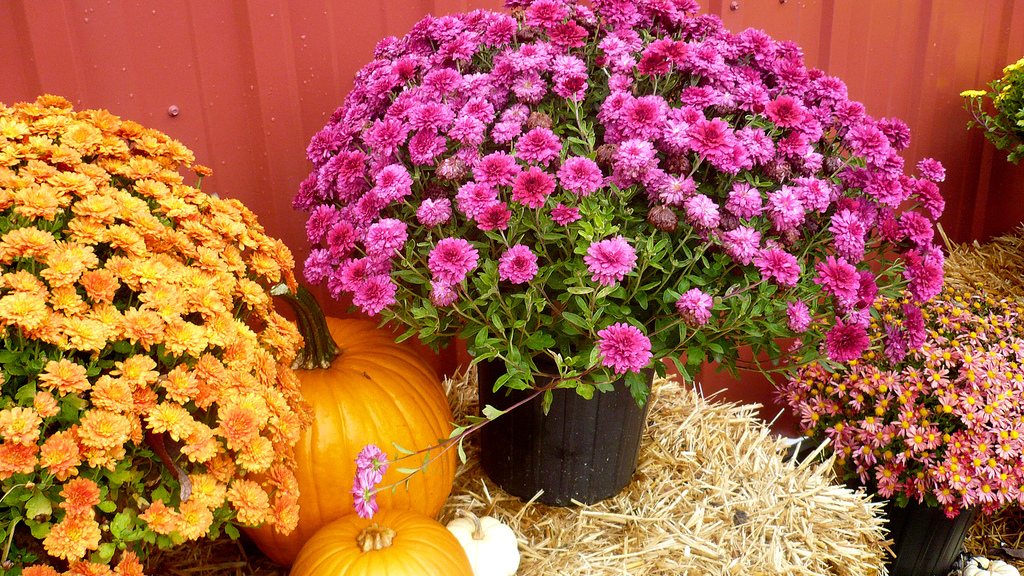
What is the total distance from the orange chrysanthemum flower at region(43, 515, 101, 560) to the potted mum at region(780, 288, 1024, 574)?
1.80 m

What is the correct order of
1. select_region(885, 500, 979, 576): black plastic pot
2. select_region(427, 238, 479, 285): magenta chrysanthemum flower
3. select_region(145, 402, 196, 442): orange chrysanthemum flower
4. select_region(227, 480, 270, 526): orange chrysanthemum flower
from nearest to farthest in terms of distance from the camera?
select_region(145, 402, 196, 442): orange chrysanthemum flower
select_region(227, 480, 270, 526): orange chrysanthemum flower
select_region(427, 238, 479, 285): magenta chrysanthemum flower
select_region(885, 500, 979, 576): black plastic pot

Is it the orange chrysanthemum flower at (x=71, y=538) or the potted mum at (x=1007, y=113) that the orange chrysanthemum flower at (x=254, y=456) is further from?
the potted mum at (x=1007, y=113)

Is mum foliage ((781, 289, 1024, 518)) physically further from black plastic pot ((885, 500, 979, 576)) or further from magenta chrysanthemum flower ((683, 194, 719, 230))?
magenta chrysanthemum flower ((683, 194, 719, 230))

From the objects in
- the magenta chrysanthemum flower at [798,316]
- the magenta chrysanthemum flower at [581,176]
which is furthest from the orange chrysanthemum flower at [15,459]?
the magenta chrysanthemum flower at [798,316]

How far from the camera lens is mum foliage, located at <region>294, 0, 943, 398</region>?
1208 millimetres

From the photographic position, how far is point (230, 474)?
3.55ft

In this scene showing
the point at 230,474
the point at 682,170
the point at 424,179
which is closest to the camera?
the point at 230,474

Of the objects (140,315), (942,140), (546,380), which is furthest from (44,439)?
(942,140)

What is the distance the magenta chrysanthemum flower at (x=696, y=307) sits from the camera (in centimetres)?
116

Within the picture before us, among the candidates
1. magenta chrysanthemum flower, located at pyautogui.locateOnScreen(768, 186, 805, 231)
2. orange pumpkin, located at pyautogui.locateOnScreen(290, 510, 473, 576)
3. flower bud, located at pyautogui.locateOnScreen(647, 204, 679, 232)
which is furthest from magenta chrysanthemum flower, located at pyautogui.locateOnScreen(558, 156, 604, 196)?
orange pumpkin, located at pyautogui.locateOnScreen(290, 510, 473, 576)

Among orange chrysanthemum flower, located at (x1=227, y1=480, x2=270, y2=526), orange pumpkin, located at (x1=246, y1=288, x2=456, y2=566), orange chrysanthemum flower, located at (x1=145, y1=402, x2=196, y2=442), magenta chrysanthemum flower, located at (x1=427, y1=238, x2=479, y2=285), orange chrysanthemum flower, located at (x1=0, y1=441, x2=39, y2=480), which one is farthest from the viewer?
orange pumpkin, located at (x1=246, y1=288, x2=456, y2=566)

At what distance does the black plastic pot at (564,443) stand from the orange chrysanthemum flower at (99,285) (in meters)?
0.84

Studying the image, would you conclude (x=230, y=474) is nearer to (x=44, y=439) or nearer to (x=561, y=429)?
(x=44, y=439)

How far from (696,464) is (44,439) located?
1576 millimetres
